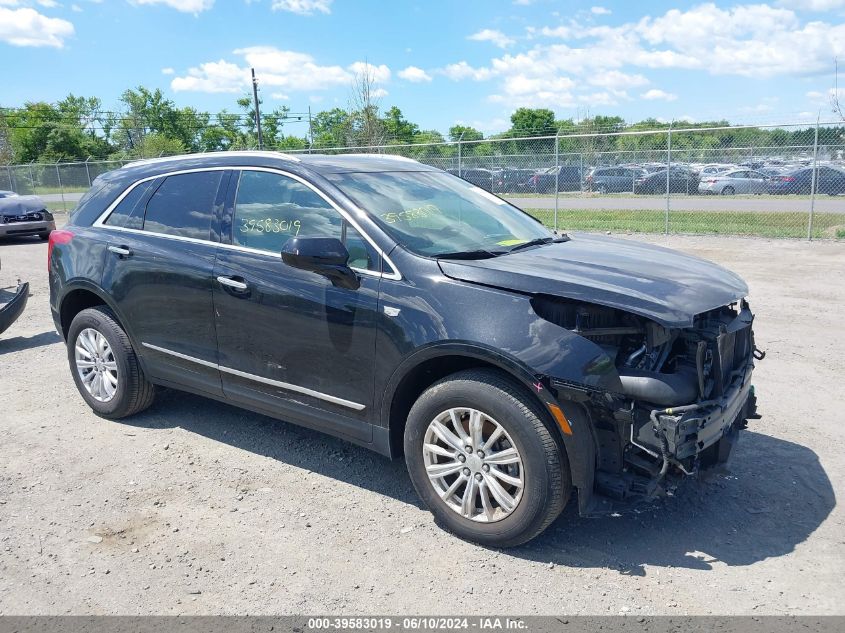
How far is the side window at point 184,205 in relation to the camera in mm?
4590

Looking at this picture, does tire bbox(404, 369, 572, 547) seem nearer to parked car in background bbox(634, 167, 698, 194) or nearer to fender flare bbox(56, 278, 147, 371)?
fender flare bbox(56, 278, 147, 371)

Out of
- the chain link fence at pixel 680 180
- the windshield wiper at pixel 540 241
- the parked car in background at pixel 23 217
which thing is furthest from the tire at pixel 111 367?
the parked car in background at pixel 23 217

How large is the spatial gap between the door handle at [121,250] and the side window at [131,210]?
6.7 inches

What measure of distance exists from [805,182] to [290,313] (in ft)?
67.5

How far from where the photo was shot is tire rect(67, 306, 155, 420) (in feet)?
16.6

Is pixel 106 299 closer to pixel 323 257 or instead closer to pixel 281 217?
pixel 281 217

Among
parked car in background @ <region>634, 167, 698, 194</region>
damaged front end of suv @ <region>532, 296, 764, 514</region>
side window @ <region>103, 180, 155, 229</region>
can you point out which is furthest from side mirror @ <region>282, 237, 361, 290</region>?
parked car in background @ <region>634, 167, 698, 194</region>

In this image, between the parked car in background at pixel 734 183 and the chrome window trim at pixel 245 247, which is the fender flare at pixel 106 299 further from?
the parked car in background at pixel 734 183

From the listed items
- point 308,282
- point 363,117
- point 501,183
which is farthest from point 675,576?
point 363,117

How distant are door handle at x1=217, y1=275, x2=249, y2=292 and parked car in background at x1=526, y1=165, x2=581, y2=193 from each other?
19.6 metres

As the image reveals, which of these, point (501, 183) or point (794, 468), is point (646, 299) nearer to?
point (794, 468)

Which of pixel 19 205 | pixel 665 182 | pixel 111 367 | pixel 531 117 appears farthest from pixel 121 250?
pixel 531 117

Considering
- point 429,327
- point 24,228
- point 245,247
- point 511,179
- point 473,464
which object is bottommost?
point 473,464

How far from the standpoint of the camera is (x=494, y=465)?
3422 millimetres
